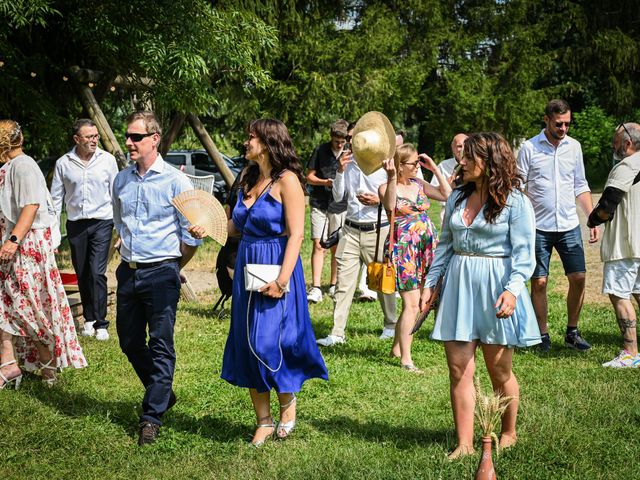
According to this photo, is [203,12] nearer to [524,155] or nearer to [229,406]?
[524,155]

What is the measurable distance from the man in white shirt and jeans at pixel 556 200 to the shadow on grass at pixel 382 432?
2749 mm

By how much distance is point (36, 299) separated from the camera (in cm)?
660

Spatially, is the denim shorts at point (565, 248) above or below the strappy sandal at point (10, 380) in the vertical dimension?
above

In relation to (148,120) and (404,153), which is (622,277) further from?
(148,120)

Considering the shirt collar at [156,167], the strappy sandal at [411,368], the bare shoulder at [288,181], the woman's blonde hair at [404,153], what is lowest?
the strappy sandal at [411,368]

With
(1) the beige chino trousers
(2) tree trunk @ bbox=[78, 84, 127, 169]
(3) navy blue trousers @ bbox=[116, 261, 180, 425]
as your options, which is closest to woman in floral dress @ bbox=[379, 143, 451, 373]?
(1) the beige chino trousers

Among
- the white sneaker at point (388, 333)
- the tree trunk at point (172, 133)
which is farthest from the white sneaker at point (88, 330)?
the tree trunk at point (172, 133)


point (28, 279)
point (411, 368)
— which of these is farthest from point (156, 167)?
point (411, 368)

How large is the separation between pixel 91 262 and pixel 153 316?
3327 millimetres

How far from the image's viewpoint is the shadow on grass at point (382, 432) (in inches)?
210

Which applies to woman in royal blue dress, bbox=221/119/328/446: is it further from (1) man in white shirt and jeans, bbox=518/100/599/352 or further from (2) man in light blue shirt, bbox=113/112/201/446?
(1) man in white shirt and jeans, bbox=518/100/599/352

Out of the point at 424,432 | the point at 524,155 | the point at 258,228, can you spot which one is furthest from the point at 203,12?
the point at 424,432

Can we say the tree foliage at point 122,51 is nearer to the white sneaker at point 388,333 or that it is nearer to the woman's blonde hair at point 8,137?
the woman's blonde hair at point 8,137

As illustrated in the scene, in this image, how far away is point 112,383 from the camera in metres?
6.86
